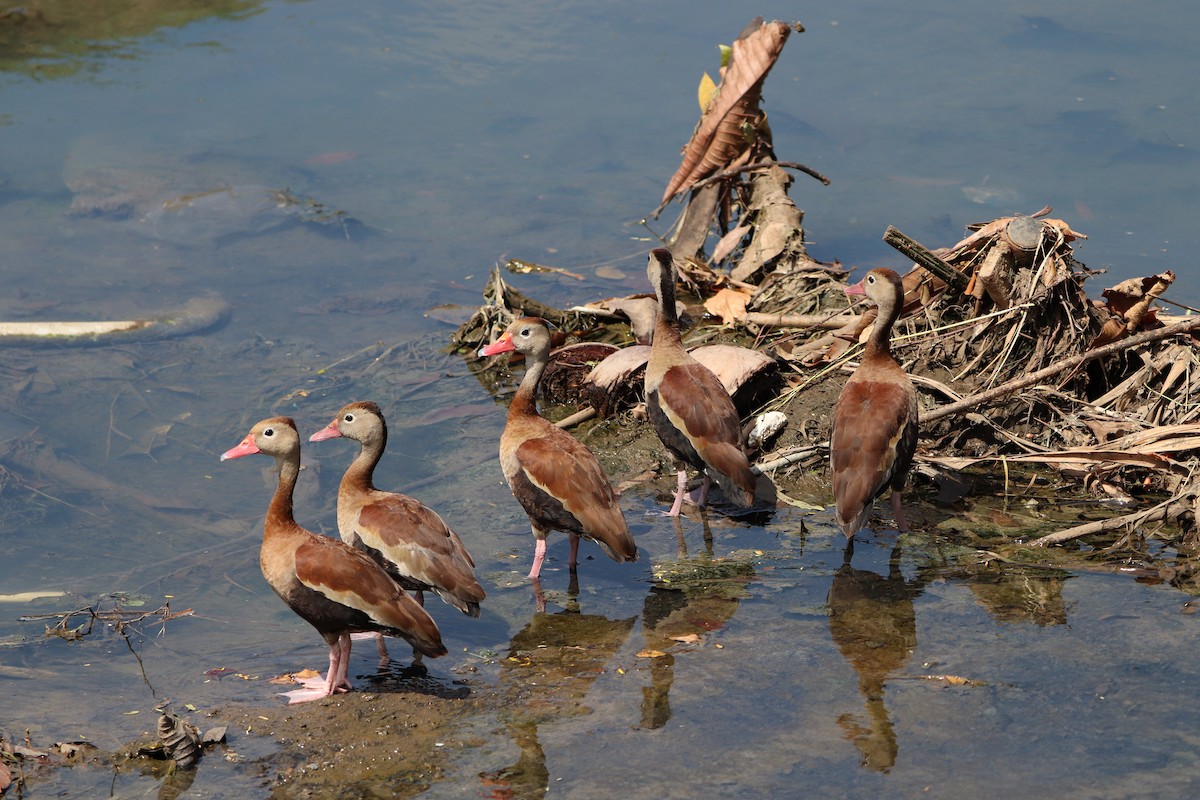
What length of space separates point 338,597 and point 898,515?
3.17 m

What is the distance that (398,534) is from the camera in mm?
6172

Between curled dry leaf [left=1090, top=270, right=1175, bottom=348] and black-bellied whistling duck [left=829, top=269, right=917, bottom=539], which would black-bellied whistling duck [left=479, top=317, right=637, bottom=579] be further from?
curled dry leaf [left=1090, top=270, right=1175, bottom=348]

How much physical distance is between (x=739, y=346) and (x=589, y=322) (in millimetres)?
1413

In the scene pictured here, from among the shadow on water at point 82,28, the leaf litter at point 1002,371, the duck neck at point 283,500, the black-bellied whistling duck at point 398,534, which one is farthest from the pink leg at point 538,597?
the shadow on water at point 82,28

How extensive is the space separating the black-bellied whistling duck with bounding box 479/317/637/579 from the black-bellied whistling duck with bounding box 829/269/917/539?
45.5 inches

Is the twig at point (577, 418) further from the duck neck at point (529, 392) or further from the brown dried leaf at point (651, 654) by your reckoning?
the brown dried leaf at point (651, 654)

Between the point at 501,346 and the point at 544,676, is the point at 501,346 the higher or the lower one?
the higher one

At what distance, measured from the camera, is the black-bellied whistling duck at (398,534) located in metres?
6.03

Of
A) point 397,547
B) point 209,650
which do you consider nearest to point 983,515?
point 397,547

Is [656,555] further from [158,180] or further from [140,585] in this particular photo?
[158,180]

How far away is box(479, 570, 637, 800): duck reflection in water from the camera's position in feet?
15.9

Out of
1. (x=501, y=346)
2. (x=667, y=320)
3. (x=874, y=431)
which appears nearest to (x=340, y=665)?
(x=501, y=346)

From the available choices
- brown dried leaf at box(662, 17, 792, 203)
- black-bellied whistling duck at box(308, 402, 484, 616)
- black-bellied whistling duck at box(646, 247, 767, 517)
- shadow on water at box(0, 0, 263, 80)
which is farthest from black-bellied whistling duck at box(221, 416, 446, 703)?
shadow on water at box(0, 0, 263, 80)

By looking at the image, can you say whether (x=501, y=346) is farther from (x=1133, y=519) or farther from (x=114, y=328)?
(x=114, y=328)
